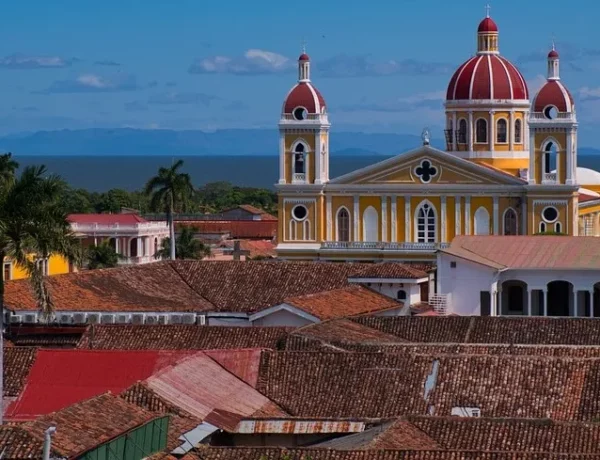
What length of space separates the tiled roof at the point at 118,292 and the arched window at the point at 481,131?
2167 cm

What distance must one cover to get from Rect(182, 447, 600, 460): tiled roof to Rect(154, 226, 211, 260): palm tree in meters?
53.0

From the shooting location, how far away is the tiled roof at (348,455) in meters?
27.6

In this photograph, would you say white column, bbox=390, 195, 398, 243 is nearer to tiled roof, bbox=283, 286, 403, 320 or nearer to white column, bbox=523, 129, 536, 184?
white column, bbox=523, 129, 536, 184

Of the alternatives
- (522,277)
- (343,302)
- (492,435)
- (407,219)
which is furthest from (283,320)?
(407,219)

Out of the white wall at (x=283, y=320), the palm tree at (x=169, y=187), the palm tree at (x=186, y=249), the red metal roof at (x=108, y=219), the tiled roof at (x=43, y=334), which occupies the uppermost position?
the palm tree at (x=169, y=187)

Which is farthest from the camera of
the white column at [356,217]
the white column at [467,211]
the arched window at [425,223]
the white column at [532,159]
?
the white column at [356,217]

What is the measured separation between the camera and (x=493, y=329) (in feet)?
147

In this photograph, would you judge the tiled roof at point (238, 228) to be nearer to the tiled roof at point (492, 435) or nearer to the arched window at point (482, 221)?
the arched window at point (482, 221)

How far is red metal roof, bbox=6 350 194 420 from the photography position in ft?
113

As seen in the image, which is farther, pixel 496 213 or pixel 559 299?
pixel 496 213

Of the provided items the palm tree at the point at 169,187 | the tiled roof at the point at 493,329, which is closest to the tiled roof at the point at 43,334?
the tiled roof at the point at 493,329

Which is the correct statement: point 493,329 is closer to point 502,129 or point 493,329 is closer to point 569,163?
point 569,163

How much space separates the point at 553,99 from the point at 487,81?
4.64 metres

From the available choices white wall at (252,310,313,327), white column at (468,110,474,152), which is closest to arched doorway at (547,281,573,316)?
white wall at (252,310,313,327)
